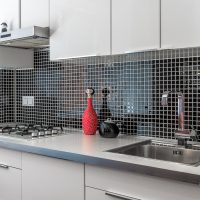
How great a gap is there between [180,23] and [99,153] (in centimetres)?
77

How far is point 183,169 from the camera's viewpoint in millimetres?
1165

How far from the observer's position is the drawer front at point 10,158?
1.82 meters

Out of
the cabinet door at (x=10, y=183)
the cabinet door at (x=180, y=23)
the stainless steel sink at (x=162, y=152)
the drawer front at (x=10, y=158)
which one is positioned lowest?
the cabinet door at (x=10, y=183)

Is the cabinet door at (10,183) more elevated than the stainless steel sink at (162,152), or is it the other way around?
the stainless steel sink at (162,152)

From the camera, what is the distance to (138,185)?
1.30 m

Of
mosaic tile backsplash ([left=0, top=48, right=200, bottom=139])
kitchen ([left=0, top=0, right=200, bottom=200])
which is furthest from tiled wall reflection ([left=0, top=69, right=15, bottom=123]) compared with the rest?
kitchen ([left=0, top=0, right=200, bottom=200])

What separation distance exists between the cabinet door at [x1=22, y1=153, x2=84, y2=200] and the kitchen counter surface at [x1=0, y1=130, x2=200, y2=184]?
0.19 feet

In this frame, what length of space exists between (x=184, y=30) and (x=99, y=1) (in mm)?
586

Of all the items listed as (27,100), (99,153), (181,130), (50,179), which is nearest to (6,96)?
(27,100)

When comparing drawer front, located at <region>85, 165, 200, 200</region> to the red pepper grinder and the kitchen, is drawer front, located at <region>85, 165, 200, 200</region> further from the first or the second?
the red pepper grinder

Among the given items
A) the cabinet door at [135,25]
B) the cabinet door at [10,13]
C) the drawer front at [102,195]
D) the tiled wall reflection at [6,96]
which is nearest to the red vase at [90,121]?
the cabinet door at [135,25]

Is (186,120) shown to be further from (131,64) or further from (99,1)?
(99,1)

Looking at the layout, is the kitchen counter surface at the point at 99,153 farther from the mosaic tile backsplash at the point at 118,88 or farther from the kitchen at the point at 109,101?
the mosaic tile backsplash at the point at 118,88

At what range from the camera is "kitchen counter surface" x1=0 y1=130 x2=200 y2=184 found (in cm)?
118
